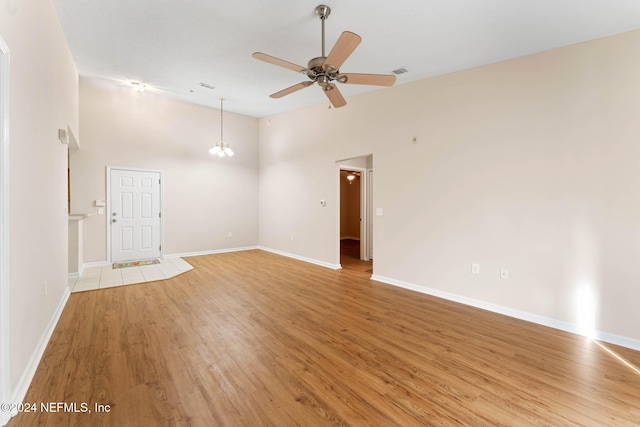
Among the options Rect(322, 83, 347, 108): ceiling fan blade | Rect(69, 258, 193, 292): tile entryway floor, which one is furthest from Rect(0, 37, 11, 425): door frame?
Rect(69, 258, 193, 292): tile entryway floor

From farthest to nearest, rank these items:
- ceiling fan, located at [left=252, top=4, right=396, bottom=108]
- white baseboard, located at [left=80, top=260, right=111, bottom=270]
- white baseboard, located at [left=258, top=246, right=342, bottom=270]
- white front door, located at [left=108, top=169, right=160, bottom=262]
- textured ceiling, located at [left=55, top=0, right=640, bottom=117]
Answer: white front door, located at [left=108, top=169, right=160, bottom=262]
white baseboard, located at [left=258, top=246, right=342, bottom=270]
white baseboard, located at [left=80, top=260, right=111, bottom=270]
textured ceiling, located at [left=55, top=0, right=640, bottom=117]
ceiling fan, located at [left=252, top=4, right=396, bottom=108]

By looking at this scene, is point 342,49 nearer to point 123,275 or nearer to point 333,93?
point 333,93

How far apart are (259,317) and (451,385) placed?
81.3 inches

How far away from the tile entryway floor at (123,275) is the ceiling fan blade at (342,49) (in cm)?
433

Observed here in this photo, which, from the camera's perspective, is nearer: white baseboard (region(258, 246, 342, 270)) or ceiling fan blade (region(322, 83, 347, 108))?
ceiling fan blade (region(322, 83, 347, 108))

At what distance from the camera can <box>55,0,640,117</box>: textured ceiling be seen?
2678 millimetres

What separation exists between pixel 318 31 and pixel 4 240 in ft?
10.7

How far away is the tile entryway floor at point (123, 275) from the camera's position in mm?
4422

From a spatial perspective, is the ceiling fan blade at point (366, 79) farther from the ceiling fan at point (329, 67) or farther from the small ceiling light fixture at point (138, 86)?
the small ceiling light fixture at point (138, 86)

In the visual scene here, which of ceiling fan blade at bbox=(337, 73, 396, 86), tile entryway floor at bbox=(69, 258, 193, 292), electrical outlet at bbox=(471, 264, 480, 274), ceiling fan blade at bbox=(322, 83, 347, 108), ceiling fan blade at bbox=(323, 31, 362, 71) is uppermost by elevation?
ceiling fan blade at bbox=(323, 31, 362, 71)

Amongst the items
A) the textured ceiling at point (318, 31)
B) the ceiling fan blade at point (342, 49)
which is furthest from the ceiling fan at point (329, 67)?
the textured ceiling at point (318, 31)

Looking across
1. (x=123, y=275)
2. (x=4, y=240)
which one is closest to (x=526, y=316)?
(x=4, y=240)

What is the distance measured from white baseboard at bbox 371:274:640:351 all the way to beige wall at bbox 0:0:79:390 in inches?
168

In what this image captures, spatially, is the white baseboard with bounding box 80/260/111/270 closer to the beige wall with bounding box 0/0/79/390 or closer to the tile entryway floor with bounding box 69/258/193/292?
the tile entryway floor with bounding box 69/258/193/292
